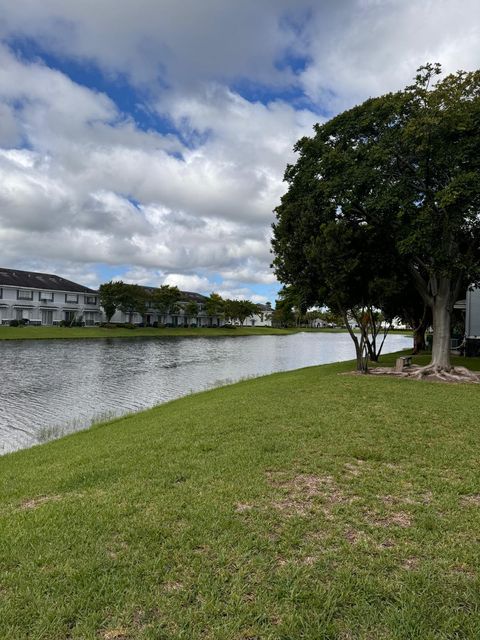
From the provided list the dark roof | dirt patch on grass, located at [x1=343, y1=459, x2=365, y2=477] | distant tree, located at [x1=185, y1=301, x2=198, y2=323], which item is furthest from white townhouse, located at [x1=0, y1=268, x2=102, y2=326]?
dirt patch on grass, located at [x1=343, y1=459, x2=365, y2=477]

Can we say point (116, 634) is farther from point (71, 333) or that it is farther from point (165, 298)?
point (165, 298)

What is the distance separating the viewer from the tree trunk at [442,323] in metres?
16.6

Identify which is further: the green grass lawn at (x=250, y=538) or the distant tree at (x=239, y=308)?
the distant tree at (x=239, y=308)

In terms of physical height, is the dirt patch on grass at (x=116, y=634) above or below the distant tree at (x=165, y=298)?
below

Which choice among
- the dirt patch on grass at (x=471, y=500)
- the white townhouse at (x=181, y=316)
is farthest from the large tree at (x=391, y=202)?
the white townhouse at (x=181, y=316)

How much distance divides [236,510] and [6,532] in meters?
2.28

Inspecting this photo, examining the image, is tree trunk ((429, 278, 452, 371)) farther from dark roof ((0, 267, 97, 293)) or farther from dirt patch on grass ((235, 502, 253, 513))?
dark roof ((0, 267, 97, 293))

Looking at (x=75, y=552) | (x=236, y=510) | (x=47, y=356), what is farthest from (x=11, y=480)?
(x=47, y=356)

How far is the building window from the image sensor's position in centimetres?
6575

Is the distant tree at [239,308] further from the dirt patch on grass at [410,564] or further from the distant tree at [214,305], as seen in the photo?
the dirt patch on grass at [410,564]

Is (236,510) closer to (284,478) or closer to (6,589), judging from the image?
(284,478)

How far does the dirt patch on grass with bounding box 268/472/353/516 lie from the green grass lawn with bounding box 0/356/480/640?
27 millimetres

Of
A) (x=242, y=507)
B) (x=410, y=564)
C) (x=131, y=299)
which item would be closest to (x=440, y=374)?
(x=242, y=507)

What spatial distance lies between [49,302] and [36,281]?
425 cm
